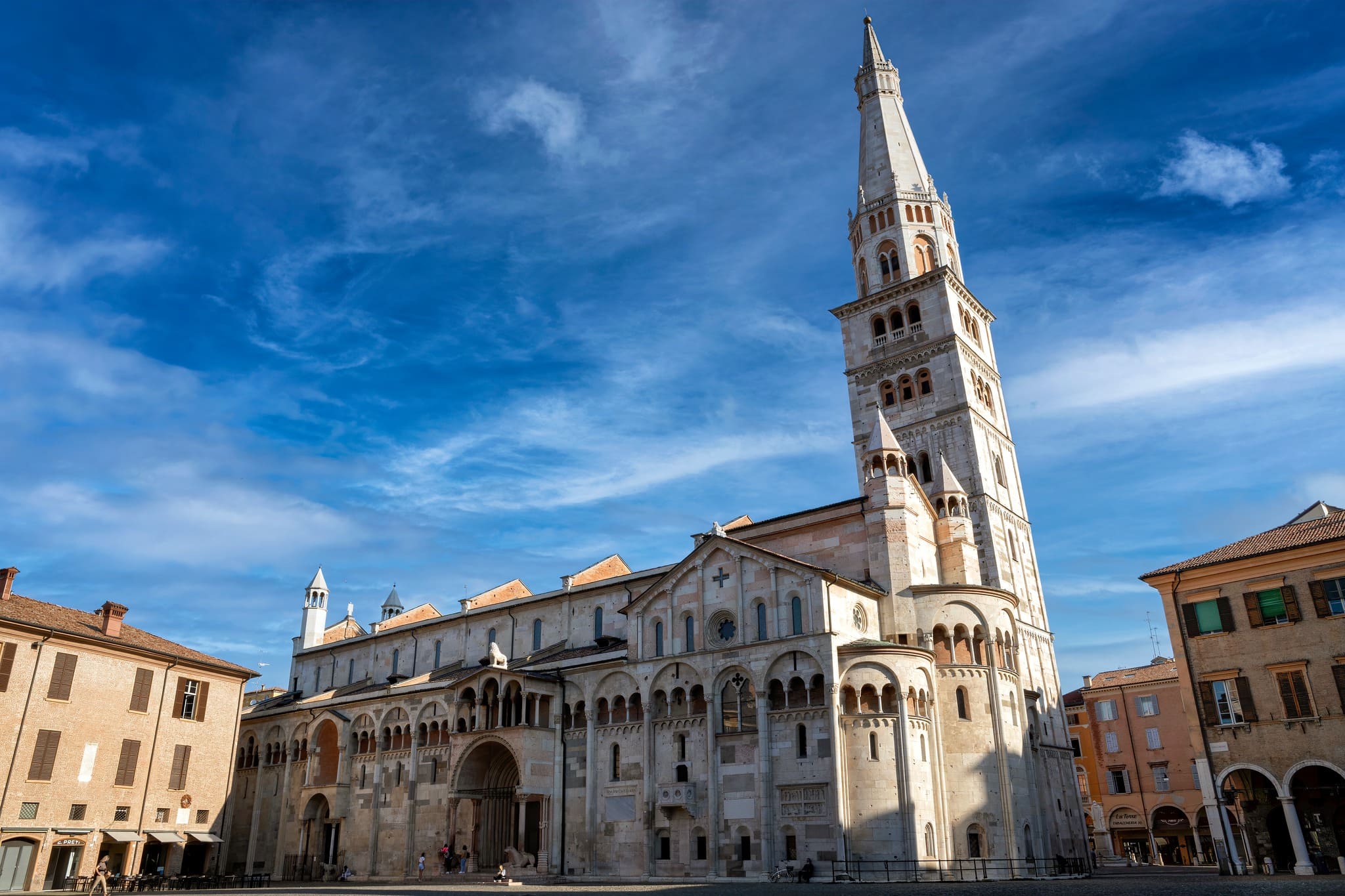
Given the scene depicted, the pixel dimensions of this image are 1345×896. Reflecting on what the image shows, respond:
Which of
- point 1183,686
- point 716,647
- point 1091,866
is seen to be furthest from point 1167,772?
point 716,647

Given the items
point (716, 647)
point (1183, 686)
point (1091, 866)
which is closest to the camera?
point (1183, 686)

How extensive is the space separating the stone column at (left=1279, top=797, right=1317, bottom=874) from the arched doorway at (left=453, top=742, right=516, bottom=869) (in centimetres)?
2895

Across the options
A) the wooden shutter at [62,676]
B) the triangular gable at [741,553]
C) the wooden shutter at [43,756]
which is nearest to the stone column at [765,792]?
the triangular gable at [741,553]

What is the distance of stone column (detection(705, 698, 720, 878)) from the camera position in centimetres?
3288

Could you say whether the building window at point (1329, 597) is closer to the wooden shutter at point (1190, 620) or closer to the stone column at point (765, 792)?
the wooden shutter at point (1190, 620)

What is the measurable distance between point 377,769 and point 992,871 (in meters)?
29.8

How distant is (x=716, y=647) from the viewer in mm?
35656

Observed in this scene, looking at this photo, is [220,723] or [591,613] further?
[591,613]

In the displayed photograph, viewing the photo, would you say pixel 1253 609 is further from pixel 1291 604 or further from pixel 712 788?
pixel 712 788

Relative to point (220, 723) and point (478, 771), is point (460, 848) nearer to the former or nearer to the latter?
point (478, 771)

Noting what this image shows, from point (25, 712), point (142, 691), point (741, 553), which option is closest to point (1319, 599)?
point (741, 553)

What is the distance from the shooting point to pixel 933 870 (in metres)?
30.1

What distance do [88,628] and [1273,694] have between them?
4632cm

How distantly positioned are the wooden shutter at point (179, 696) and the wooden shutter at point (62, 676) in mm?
4839
